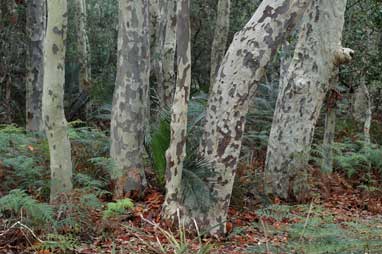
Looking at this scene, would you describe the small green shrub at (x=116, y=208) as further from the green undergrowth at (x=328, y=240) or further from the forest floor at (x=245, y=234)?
the green undergrowth at (x=328, y=240)

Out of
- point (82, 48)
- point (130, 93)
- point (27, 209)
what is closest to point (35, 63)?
point (82, 48)

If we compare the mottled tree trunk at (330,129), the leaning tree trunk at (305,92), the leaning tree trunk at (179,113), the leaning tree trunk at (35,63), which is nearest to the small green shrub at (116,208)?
the leaning tree trunk at (179,113)

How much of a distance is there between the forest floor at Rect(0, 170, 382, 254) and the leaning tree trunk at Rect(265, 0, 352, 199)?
0.63 meters

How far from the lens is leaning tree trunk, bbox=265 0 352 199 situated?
8898 mm

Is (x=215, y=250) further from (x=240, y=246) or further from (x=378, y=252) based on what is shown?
(x=378, y=252)

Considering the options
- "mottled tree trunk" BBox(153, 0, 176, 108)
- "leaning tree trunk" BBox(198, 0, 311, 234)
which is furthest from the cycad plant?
"mottled tree trunk" BBox(153, 0, 176, 108)

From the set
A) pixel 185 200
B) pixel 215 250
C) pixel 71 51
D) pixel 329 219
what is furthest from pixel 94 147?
pixel 71 51

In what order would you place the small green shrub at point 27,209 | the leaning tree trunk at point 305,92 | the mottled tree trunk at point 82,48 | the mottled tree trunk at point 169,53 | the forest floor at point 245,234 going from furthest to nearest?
the mottled tree trunk at point 82,48
the mottled tree trunk at point 169,53
the leaning tree trunk at point 305,92
the small green shrub at point 27,209
the forest floor at point 245,234

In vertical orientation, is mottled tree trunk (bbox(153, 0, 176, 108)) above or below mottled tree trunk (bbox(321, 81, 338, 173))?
above

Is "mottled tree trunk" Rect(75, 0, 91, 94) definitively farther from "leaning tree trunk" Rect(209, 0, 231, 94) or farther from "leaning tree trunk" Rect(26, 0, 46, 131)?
"leaning tree trunk" Rect(209, 0, 231, 94)

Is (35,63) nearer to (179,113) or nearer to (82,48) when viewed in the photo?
(82,48)

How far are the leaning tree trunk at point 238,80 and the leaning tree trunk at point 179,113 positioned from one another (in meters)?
0.38

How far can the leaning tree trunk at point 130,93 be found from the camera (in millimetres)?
7602

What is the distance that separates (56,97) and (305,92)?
4.41 m
